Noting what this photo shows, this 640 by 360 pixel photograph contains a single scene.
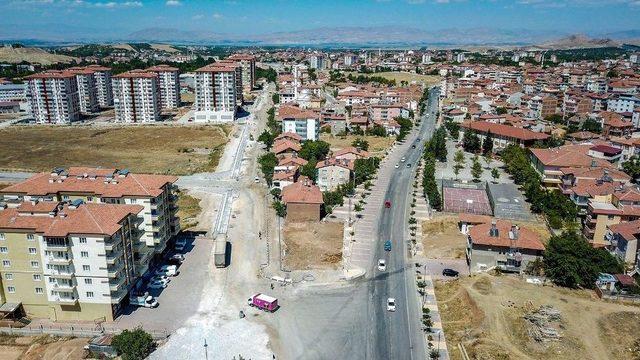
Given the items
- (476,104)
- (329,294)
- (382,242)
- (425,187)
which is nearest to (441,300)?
(329,294)

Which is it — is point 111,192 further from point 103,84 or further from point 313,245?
point 103,84

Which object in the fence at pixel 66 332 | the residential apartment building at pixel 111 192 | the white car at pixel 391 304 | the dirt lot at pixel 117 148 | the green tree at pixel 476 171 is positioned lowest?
the dirt lot at pixel 117 148

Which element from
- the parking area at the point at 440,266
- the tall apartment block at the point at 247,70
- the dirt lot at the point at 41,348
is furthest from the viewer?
the tall apartment block at the point at 247,70

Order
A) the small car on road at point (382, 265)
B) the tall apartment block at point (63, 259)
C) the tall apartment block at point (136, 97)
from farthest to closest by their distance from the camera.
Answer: the tall apartment block at point (136, 97)
the small car on road at point (382, 265)
the tall apartment block at point (63, 259)

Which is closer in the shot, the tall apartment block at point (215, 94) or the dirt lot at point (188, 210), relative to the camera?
the dirt lot at point (188, 210)

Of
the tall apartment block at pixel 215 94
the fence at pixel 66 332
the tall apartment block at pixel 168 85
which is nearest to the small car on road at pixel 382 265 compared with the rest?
the fence at pixel 66 332

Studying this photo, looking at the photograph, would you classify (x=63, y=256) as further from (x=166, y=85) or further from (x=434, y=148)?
(x=166, y=85)

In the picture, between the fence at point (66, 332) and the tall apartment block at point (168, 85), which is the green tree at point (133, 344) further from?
the tall apartment block at point (168, 85)
